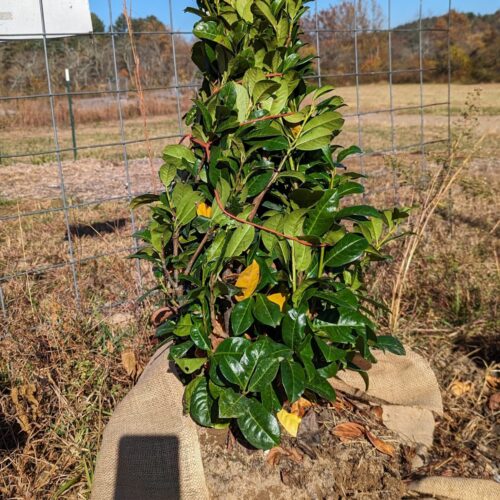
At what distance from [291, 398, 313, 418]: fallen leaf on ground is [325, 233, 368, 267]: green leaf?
465 mm

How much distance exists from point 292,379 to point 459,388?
3.90ft

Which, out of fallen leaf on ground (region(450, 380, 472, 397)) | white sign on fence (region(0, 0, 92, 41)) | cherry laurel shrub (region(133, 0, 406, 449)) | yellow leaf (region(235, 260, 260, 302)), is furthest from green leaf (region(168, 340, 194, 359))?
white sign on fence (region(0, 0, 92, 41))

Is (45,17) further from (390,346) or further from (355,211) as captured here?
(390,346)

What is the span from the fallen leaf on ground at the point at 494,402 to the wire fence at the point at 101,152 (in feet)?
4.75

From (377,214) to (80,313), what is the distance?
4.28 feet

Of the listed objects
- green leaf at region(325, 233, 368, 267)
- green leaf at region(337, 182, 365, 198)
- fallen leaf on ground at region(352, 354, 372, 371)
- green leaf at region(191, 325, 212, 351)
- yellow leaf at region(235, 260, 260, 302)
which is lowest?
fallen leaf on ground at region(352, 354, 372, 371)

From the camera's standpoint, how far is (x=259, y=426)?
5.38 feet

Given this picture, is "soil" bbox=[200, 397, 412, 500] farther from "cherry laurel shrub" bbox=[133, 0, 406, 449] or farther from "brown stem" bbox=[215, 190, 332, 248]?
"brown stem" bbox=[215, 190, 332, 248]

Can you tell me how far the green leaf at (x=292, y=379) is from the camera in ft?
5.36

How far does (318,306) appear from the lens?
186 centimetres

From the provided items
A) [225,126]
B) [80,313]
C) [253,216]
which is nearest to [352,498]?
[253,216]

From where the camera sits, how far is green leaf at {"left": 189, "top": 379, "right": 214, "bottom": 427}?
171 centimetres

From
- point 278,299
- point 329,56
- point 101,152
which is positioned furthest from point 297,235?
point 329,56

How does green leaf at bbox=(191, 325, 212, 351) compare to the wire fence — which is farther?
the wire fence
